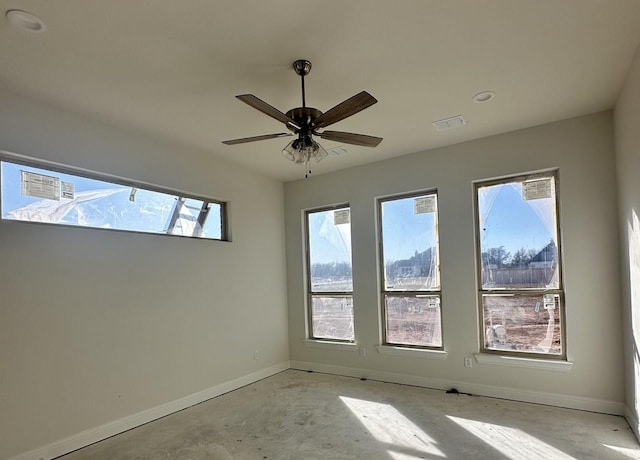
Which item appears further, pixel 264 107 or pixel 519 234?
pixel 519 234

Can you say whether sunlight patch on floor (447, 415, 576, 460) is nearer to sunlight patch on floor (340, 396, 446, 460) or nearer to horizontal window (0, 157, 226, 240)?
sunlight patch on floor (340, 396, 446, 460)

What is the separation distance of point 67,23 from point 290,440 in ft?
10.9

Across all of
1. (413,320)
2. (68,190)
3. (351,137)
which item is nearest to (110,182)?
(68,190)

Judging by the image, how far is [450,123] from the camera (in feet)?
12.4

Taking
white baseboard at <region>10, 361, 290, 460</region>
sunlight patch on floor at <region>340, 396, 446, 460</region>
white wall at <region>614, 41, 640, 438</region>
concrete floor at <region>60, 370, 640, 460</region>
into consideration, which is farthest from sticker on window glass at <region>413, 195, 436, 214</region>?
white baseboard at <region>10, 361, 290, 460</region>

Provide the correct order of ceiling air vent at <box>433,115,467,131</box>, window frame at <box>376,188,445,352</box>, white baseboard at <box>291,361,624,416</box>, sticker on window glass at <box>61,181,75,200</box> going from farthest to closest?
window frame at <box>376,188,445,352</box> < ceiling air vent at <box>433,115,467,131</box> < white baseboard at <box>291,361,624,416</box> < sticker on window glass at <box>61,181,75,200</box>

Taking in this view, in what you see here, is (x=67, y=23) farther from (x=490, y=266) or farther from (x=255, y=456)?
(x=490, y=266)

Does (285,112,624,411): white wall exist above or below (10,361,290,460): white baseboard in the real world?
above

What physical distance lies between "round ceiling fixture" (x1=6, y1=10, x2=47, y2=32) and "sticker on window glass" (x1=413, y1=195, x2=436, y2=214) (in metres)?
3.86

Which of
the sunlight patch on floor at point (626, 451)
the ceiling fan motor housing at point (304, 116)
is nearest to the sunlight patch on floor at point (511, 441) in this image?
the sunlight patch on floor at point (626, 451)

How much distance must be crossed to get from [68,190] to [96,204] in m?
0.25

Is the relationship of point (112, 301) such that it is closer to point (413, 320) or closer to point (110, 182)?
point (110, 182)

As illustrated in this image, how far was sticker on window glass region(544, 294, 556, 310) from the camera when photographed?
12.7 feet

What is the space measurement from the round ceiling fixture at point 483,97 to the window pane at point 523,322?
2054 millimetres
